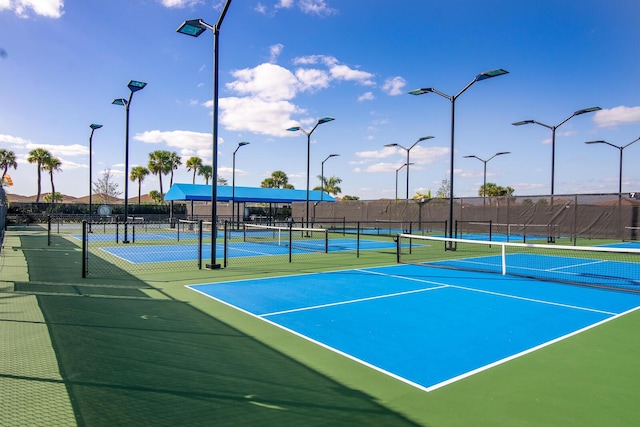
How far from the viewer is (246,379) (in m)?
4.55

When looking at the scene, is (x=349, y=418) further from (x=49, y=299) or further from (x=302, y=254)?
(x=302, y=254)

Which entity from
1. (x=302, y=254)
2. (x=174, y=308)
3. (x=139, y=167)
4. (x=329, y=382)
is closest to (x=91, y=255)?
(x=302, y=254)

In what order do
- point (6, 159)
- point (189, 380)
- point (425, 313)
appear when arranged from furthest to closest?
point (6, 159) → point (425, 313) → point (189, 380)

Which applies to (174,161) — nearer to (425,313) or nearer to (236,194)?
(236,194)

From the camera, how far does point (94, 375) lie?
15.0 feet

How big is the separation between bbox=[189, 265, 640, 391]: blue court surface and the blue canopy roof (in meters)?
26.0

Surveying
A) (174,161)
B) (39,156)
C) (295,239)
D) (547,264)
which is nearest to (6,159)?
(39,156)

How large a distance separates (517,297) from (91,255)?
14253 millimetres

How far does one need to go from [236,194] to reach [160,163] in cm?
3868

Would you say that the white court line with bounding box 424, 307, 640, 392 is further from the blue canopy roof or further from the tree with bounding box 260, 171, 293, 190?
the tree with bounding box 260, 171, 293, 190

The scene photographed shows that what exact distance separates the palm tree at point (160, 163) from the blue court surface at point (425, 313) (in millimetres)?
68159

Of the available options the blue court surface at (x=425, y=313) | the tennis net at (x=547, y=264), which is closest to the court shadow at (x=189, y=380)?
the blue court surface at (x=425, y=313)

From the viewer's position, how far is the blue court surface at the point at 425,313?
529 cm

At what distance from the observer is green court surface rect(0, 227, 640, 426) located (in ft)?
12.3
